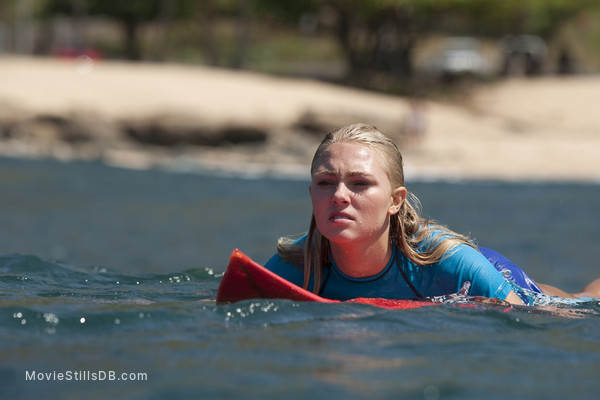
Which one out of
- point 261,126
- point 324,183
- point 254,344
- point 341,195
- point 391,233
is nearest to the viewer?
point 254,344

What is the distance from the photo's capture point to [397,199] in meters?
4.34

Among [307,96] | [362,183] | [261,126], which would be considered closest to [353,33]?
[307,96]

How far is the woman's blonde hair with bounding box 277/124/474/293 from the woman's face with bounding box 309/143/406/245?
0.17 feet

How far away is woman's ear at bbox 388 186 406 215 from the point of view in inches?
169

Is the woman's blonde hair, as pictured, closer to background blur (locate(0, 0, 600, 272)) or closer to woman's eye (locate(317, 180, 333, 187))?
woman's eye (locate(317, 180, 333, 187))

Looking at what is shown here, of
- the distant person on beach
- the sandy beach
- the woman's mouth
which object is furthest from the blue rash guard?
the sandy beach

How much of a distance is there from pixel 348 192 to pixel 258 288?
65 centimetres

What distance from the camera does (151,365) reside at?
11.6ft

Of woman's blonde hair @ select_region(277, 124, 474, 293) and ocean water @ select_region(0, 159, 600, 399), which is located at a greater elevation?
woman's blonde hair @ select_region(277, 124, 474, 293)

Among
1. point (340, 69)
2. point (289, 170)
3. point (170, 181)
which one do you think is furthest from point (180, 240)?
point (340, 69)

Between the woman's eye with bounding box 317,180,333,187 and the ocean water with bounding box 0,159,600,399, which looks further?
the woman's eye with bounding box 317,180,333,187

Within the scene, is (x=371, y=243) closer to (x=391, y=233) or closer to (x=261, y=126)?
(x=391, y=233)

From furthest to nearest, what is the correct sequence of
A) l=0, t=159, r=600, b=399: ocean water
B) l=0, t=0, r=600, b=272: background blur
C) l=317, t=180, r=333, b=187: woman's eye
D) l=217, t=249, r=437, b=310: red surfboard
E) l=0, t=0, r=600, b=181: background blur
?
l=0, t=0, r=600, b=181: background blur → l=0, t=0, r=600, b=272: background blur → l=217, t=249, r=437, b=310: red surfboard → l=317, t=180, r=333, b=187: woman's eye → l=0, t=159, r=600, b=399: ocean water

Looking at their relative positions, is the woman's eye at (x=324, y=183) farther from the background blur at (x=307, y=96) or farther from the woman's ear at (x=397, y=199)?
the background blur at (x=307, y=96)
